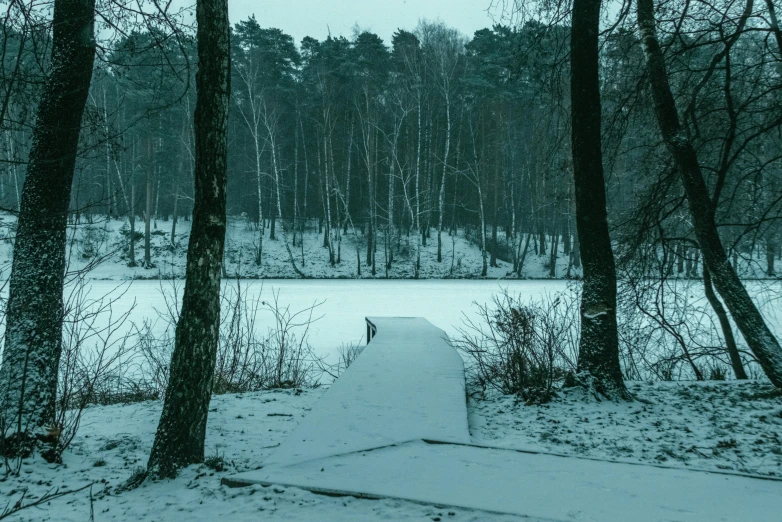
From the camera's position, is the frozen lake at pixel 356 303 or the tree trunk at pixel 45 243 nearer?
the tree trunk at pixel 45 243

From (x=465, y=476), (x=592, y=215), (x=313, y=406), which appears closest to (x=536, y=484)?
(x=465, y=476)

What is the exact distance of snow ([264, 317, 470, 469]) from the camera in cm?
309

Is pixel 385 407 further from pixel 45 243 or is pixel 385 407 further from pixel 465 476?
pixel 45 243

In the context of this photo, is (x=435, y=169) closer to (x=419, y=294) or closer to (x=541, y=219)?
(x=541, y=219)

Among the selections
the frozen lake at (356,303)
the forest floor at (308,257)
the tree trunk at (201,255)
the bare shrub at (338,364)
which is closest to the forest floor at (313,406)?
the tree trunk at (201,255)

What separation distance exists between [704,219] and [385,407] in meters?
3.20

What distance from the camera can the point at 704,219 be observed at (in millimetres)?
4367

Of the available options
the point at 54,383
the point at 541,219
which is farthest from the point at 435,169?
the point at 54,383

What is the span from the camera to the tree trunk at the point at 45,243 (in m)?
3.11

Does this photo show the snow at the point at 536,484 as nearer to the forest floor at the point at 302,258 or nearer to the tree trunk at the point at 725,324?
the tree trunk at the point at 725,324

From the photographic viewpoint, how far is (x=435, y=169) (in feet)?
78.5

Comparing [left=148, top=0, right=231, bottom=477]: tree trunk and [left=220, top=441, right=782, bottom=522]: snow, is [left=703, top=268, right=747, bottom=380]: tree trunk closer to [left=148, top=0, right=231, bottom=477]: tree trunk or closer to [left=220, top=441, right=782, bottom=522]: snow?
[left=220, top=441, right=782, bottom=522]: snow

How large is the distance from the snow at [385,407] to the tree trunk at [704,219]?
A: 242cm

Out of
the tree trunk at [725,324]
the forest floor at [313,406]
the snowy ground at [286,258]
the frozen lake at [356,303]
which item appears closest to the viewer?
the forest floor at [313,406]
